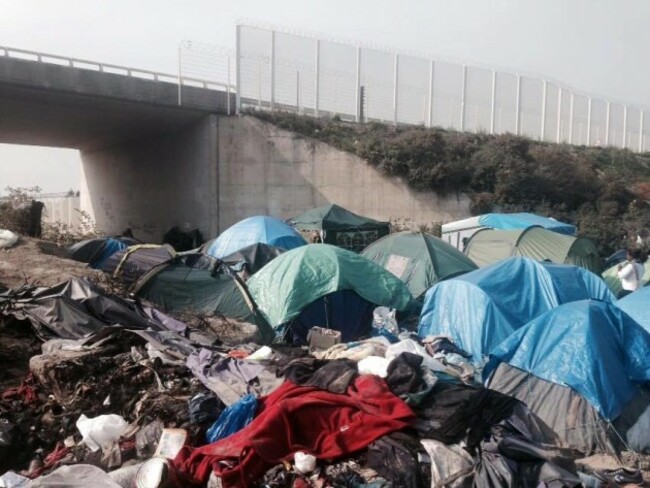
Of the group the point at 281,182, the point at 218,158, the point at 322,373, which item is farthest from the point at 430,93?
the point at 322,373

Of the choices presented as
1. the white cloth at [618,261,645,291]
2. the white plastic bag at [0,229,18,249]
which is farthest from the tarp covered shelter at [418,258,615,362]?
the white plastic bag at [0,229,18,249]

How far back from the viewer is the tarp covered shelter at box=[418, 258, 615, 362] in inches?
338

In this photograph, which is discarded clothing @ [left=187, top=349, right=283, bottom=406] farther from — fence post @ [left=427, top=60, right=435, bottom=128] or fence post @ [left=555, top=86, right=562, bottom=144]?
fence post @ [left=555, top=86, right=562, bottom=144]

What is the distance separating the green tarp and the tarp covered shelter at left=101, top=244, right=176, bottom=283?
55.6 inches

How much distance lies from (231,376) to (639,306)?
17.7ft

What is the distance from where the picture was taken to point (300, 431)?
4.92 m

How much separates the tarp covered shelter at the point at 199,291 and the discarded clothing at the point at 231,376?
2855 millimetres

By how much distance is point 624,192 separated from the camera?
936 inches

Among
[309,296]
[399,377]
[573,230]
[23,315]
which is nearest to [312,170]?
[573,230]

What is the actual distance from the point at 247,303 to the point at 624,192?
19156 millimetres

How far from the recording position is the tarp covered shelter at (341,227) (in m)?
17.1

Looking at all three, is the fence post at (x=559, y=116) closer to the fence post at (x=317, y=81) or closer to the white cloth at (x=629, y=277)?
the fence post at (x=317, y=81)

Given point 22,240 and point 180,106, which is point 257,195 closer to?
point 180,106

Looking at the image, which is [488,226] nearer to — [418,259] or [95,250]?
[418,259]
